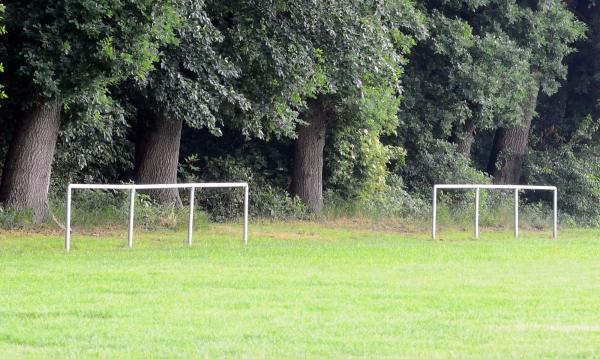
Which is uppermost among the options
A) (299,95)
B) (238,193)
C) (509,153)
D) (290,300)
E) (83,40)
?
(83,40)

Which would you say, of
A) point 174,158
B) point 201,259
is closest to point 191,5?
point 174,158

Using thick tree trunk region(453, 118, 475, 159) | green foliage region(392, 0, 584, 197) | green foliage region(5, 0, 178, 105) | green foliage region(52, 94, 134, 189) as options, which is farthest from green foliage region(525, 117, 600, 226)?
green foliage region(5, 0, 178, 105)

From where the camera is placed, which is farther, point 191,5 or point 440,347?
point 191,5

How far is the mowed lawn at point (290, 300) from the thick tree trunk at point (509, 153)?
62.1 feet

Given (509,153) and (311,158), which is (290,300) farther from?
(509,153)

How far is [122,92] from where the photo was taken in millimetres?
27125

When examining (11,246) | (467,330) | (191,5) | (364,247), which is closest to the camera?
(467,330)

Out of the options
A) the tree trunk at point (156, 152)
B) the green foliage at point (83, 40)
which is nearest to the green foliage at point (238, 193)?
the tree trunk at point (156, 152)

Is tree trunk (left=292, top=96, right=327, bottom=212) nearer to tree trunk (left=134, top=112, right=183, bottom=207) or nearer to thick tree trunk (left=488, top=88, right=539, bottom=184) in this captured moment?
tree trunk (left=134, top=112, right=183, bottom=207)

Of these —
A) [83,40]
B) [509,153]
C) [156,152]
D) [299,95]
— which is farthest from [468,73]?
[83,40]

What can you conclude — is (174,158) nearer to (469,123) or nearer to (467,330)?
(469,123)

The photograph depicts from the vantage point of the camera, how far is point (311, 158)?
3300 centimetres

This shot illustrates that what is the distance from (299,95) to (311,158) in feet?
14.9

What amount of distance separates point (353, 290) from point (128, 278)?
9.33 ft
